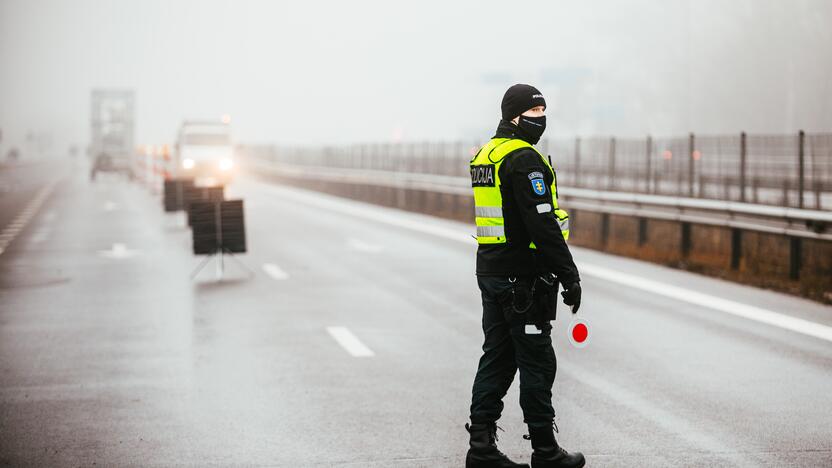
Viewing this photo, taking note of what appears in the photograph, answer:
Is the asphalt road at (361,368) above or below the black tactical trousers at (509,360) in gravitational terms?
below

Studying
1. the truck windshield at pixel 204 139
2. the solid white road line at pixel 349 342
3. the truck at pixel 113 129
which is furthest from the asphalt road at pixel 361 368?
the truck at pixel 113 129

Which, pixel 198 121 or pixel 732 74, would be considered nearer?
pixel 198 121

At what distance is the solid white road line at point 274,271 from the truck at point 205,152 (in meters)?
Answer: 29.2

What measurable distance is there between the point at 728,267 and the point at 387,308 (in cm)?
559

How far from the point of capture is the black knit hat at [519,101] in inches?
232

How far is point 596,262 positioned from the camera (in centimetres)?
1741

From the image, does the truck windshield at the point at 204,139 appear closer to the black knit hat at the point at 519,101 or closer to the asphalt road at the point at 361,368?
the asphalt road at the point at 361,368

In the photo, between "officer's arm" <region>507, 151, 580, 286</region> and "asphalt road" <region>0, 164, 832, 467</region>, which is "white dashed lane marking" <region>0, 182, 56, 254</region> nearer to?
"asphalt road" <region>0, 164, 832, 467</region>

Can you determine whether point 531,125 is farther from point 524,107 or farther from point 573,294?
point 573,294

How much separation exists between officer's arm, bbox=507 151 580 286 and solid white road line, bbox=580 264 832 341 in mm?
5410

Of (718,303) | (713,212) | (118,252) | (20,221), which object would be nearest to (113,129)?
(20,221)

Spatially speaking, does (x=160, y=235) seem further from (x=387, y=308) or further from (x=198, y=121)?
(x=198, y=121)

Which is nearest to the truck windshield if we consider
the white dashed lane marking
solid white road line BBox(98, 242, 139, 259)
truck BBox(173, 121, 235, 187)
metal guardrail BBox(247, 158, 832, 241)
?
truck BBox(173, 121, 235, 187)

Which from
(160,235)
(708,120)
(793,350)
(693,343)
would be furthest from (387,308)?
(708,120)
